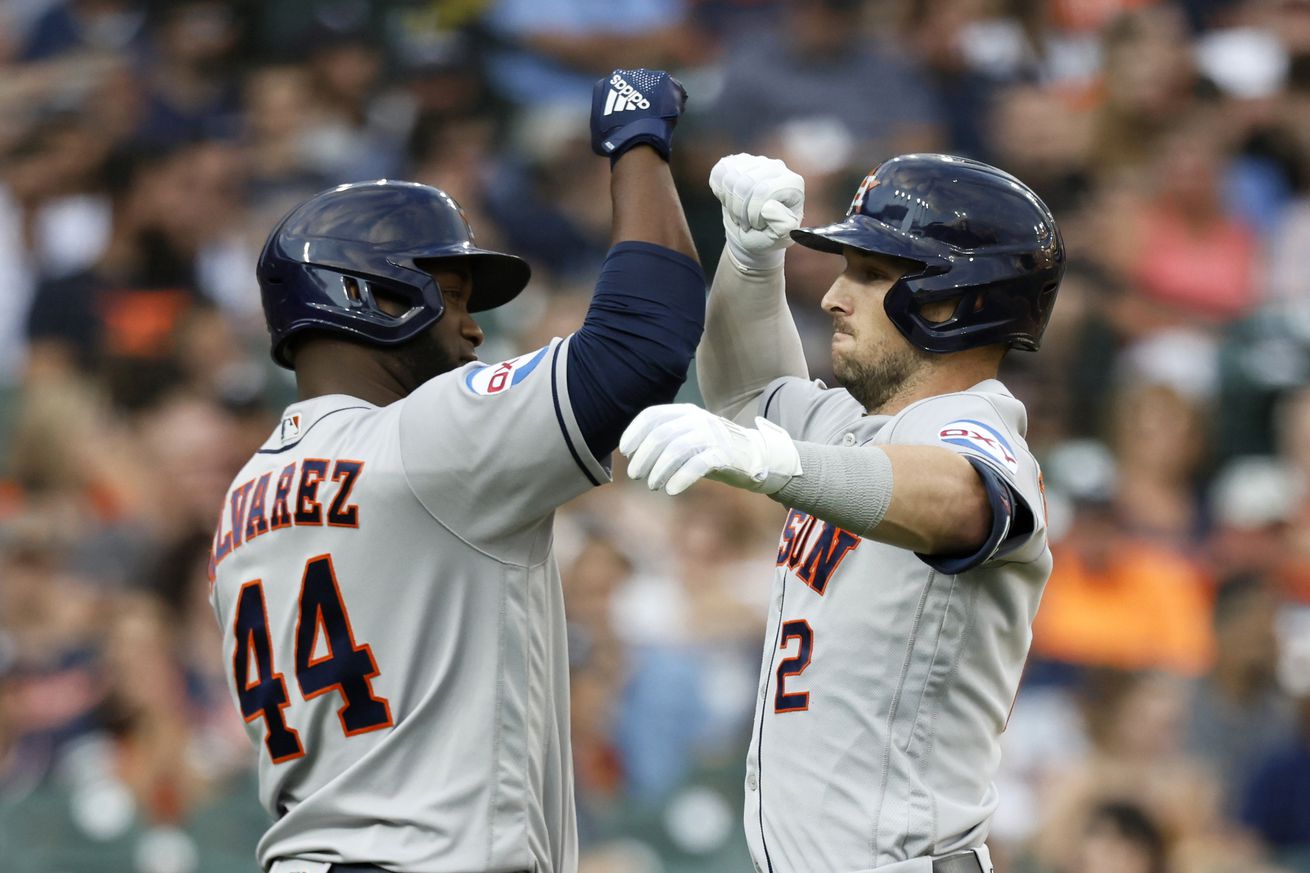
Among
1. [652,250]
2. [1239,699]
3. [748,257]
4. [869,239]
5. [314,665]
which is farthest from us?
[1239,699]

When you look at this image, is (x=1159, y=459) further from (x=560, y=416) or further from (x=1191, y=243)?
(x=560, y=416)

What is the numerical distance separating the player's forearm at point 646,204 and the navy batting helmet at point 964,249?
1.12 ft

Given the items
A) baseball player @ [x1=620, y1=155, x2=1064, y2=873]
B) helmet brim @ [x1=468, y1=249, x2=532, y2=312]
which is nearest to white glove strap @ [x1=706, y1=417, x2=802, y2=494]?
baseball player @ [x1=620, y1=155, x2=1064, y2=873]

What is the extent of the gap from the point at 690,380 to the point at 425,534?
13.2 feet

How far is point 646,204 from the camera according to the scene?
123 inches

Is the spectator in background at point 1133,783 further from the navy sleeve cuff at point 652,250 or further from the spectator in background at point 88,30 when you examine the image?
the spectator in background at point 88,30

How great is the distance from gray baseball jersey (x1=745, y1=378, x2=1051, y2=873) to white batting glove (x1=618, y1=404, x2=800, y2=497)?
1.33 ft

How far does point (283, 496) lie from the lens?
323 cm

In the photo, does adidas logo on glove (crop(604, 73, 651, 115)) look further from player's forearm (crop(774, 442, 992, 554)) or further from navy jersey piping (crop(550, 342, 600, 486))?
player's forearm (crop(774, 442, 992, 554))

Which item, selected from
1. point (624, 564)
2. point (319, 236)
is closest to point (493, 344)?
point (624, 564)

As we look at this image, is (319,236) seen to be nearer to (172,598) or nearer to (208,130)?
(172,598)

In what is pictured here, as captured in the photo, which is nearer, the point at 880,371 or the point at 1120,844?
the point at 880,371

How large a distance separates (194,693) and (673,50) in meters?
3.98

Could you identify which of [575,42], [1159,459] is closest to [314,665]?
[1159,459]
